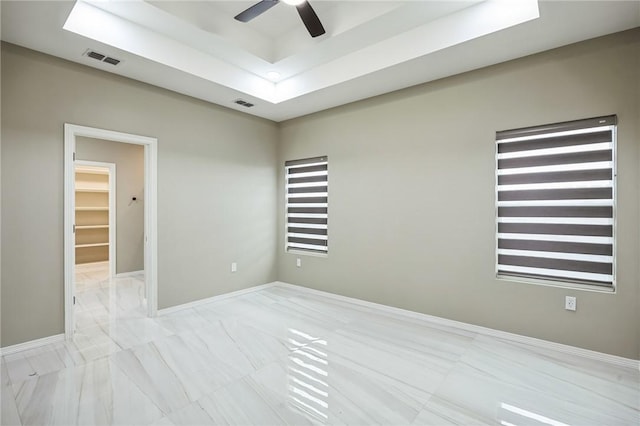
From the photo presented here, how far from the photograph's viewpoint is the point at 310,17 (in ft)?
7.89

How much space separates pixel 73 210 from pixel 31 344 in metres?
1.32

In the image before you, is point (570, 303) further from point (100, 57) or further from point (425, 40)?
point (100, 57)

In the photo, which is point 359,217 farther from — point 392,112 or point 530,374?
point 530,374

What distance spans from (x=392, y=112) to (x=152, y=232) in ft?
11.2

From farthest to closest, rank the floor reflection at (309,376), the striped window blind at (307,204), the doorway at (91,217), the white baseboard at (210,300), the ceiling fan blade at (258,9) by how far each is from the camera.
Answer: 1. the doorway at (91,217)
2. the striped window blind at (307,204)
3. the white baseboard at (210,300)
4. the ceiling fan blade at (258,9)
5. the floor reflection at (309,376)

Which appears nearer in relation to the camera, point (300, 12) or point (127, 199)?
point (300, 12)

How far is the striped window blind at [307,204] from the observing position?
489 cm

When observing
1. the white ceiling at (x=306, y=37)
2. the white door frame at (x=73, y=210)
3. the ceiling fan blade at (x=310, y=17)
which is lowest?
the white door frame at (x=73, y=210)

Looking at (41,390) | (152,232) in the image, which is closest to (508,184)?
(152,232)

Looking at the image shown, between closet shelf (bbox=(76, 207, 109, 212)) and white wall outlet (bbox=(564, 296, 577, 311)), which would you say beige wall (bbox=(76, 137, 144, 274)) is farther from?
white wall outlet (bbox=(564, 296, 577, 311))

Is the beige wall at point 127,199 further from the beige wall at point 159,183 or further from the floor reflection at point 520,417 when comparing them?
the floor reflection at point 520,417

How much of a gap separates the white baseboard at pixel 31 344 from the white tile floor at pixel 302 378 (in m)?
0.08

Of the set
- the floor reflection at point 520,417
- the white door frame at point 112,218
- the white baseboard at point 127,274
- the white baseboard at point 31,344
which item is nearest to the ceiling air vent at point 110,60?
the white baseboard at point 31,344

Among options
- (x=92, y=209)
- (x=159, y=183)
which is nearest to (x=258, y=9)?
(x=159, y=183)
